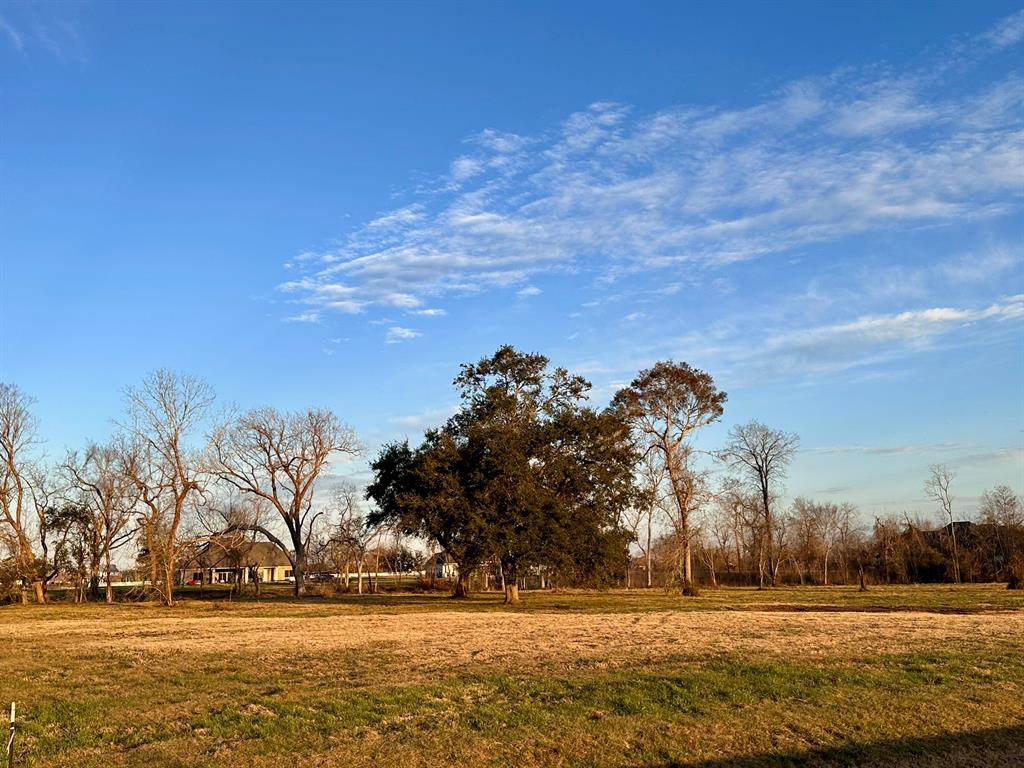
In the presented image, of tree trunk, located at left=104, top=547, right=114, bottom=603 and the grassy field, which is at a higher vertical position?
the grassy field

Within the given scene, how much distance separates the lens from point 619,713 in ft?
33.6

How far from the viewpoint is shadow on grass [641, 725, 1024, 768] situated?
849cm

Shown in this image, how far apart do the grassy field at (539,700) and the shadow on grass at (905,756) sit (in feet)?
0.10

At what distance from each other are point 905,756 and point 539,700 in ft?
14.9

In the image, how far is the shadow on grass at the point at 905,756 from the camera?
849 cm

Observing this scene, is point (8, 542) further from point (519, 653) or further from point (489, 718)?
point (489, 718)

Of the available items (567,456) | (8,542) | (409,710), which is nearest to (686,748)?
(409,710)

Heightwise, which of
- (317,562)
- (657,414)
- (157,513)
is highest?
(657,414)

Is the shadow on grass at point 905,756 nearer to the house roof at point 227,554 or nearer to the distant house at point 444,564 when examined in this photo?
the distant house at point 444,564

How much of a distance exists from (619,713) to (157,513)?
150 feet

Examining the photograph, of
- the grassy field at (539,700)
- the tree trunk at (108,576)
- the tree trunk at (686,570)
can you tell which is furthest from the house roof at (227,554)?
the grassy field at (539,700)

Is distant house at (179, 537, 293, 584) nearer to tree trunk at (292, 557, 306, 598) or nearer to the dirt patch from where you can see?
tree trunk at (292, 557, 306, 598)

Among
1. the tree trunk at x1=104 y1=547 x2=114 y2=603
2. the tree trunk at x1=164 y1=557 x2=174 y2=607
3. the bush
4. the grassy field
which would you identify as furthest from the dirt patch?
the tree trunk at x1=104 y1=547 x2=114 y2=603

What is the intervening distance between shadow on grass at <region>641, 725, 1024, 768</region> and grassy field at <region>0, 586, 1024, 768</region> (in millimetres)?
32
